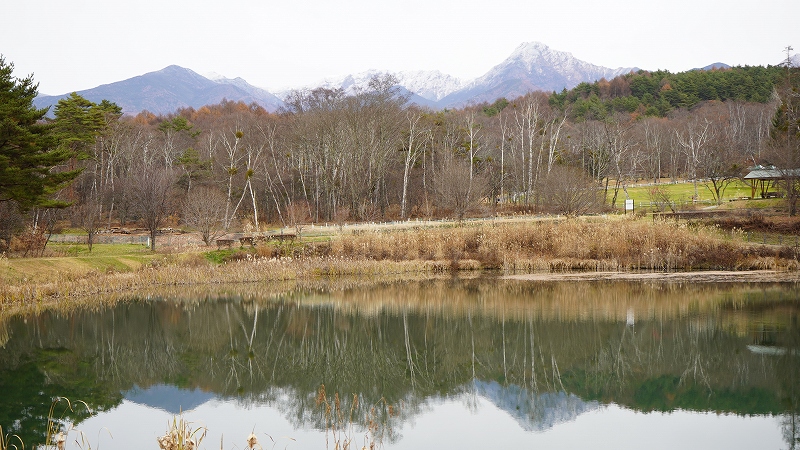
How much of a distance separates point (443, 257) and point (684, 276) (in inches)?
471

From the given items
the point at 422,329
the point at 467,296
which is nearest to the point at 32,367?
the point at 422,329

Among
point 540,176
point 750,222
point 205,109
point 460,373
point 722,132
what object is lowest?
point 460,373

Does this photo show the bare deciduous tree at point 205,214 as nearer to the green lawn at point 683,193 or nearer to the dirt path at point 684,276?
the dirt path at point 684,276

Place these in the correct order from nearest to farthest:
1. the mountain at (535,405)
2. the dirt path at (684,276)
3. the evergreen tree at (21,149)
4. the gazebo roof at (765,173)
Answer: the mountain at (535,405)
the evergreen tree at (21,149)
the dirt path at (684,276)
the gazebo roof at (765,173)

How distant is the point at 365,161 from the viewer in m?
55.8

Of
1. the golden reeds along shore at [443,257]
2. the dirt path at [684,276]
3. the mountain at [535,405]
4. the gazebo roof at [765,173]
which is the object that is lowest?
the mountain at [535,405]

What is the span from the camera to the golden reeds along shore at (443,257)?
29.2 metres

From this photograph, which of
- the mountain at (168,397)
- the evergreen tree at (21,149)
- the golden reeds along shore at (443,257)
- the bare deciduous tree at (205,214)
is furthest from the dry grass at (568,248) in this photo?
the mountain at (168,397)

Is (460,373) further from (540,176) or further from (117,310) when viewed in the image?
(540,176)

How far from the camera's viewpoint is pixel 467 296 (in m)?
26.4

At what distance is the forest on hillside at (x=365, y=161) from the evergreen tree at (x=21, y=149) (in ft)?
34.3

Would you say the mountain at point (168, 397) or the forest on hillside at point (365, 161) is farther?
the forest on hillside at point (365, 161)

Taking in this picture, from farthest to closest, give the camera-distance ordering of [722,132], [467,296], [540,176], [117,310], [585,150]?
[722,132] → [585,150] → [540,176] → [467,296] → [117,310]

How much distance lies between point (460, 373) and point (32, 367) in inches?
442
